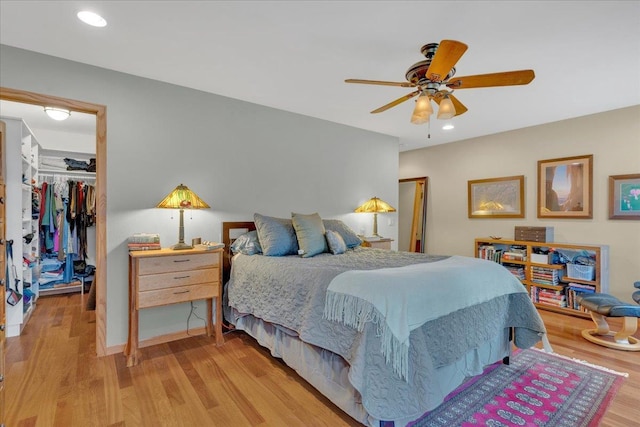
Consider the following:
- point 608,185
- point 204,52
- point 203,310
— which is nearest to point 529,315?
point 608,185

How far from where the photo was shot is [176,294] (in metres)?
2.65

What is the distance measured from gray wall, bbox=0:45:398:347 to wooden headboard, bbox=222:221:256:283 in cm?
8

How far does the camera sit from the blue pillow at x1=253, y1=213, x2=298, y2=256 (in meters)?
2.98

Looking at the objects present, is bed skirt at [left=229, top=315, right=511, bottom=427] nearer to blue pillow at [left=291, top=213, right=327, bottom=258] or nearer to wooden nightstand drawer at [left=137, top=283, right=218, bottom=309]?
wooden nightstand drawer at [left=137, top=283, right=218, bottom=309]

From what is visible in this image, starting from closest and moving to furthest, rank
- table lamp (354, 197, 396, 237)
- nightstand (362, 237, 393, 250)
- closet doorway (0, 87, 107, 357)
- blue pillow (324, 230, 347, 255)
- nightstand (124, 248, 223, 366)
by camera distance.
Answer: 1. nightstand (124, 248, 223, 366)
2. closet doorway (0, 87, 107, 357)
3. blue pillow (324, 230, 347, 255)
4. nightstand (362, 237, 393, 250)
5. table lamp (354, 197, 396, 237)

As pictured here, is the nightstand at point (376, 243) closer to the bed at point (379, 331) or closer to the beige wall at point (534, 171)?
the bed at point (379, 331)

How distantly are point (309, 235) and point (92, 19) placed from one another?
228cm

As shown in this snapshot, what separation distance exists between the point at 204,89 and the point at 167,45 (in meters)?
0.82

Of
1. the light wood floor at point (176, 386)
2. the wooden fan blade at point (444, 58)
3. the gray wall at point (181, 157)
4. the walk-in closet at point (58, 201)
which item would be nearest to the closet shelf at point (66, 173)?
the walk-in closet at point (58, 201)

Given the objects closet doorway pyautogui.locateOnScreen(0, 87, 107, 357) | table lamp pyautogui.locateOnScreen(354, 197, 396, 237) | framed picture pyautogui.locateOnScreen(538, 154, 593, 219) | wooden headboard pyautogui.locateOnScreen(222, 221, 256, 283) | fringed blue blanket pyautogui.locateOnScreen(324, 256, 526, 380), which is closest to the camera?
fringed blue blanket pyautogui.locateOnScreen(324, 256, 526, 380)

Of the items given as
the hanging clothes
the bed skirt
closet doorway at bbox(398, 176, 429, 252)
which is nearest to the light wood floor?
the bed skirt

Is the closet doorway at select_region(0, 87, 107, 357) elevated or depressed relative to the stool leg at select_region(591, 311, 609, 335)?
elevated

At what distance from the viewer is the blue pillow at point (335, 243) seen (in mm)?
3162

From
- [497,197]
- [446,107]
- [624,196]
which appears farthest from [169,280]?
[624,196]
